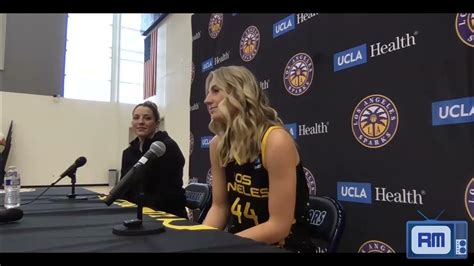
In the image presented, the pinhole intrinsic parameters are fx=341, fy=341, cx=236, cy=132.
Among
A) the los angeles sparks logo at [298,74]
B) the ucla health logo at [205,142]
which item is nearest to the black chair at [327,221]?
the los angeles sparks logo at [298,74]

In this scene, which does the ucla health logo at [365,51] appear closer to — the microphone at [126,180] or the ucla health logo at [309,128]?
the ucla health logo at [309,128]

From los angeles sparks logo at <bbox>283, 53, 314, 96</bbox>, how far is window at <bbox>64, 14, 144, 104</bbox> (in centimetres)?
608

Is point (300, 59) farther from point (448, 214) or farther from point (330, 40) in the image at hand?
point (448, 214)

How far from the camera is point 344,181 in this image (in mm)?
1779

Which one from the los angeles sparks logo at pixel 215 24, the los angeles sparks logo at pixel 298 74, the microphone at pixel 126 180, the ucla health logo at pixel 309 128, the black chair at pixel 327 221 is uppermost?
the los angeles sparks logo at pixel 215 24

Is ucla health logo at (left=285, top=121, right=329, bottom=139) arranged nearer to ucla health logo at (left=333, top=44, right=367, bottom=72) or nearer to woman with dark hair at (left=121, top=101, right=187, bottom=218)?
ucla health logo at (left=333, top=44, right=367, bottom=72)

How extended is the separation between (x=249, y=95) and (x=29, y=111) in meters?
7.29

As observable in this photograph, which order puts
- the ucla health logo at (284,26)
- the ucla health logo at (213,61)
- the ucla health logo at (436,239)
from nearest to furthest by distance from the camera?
the ucla health logo at (436,239)
the ucla health logo at (284,26)
the ucla health logo at (213,61)

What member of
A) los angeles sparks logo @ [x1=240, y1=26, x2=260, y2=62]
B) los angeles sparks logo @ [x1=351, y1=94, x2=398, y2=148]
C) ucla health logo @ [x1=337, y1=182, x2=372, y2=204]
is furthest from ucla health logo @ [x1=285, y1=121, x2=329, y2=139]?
los angeles sparks logo @ [x1=240, y1=26, x2=260, y2=62]

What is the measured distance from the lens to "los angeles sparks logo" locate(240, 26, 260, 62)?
2.49 meters

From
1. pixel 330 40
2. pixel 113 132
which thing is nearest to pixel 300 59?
pixel 330 40

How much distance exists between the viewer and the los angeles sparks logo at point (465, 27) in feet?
4.41

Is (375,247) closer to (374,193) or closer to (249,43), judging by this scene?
(374,193)
